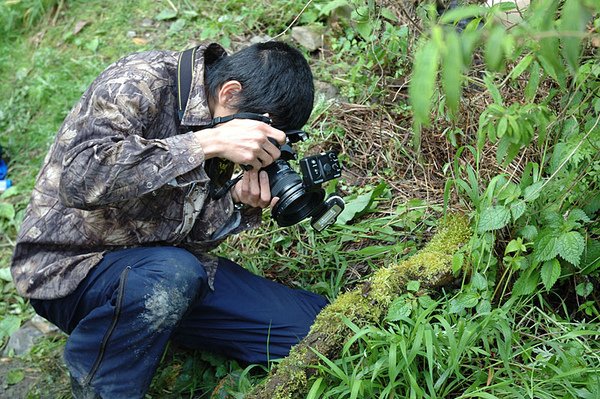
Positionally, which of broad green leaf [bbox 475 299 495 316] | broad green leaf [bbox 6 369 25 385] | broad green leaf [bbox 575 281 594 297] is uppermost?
broad green leaf [bbox 475 299 495 316]

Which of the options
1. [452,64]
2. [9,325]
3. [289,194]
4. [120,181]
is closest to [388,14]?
[289,194]

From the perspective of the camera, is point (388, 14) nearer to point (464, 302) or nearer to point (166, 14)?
point (464, 302)

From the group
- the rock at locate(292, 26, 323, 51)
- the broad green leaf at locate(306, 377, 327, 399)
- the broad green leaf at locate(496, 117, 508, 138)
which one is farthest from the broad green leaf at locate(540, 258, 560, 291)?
the rock at locate(292, 26, 323, 51)

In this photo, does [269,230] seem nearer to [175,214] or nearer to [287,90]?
[175,214]

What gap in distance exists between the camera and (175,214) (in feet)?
8.82

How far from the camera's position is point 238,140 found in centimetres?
239

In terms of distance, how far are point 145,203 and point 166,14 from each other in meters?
2.41

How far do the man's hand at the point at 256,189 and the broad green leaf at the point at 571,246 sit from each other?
3.03 feet

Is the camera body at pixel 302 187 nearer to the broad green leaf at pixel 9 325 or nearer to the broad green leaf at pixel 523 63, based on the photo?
the broad green leaf at pixel 523 63

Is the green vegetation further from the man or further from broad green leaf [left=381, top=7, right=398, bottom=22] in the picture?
the man

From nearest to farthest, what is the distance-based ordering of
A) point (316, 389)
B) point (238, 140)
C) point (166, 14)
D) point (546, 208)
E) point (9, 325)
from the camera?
point (316, 389), point (238, 140), point (546, 208), point (9, 325), point (166, 14)

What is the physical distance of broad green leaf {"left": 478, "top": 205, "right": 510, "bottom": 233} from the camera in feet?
7.86

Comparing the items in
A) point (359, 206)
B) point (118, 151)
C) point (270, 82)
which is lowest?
point (359, 206)

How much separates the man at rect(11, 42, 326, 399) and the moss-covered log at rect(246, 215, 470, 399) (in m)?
0.37
